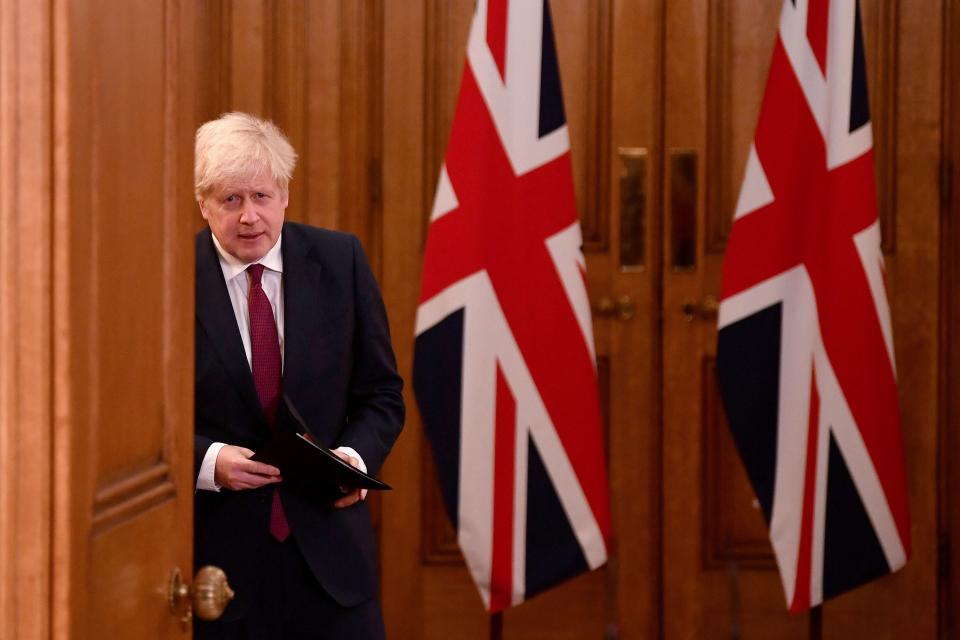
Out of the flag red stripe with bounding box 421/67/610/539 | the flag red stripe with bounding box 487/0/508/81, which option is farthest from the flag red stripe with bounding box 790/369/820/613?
the flag red stripe with bounding box 487/0/508/81

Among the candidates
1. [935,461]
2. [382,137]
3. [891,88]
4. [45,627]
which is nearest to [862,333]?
[935,461]

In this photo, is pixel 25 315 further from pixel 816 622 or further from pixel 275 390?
pixel 816 622

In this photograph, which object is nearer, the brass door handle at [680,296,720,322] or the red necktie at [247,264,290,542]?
the red necktie at [247,264,290,542]

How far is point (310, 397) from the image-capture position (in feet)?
6.79

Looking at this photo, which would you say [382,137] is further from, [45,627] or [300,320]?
[45,627]

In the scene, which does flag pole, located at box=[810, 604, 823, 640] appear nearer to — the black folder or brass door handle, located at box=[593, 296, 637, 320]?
brass door handle, located at box=[593, 296, 637, 320]

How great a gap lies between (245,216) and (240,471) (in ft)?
1.42

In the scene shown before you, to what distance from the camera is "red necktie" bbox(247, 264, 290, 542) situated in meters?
2.05

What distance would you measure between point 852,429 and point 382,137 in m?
1.40

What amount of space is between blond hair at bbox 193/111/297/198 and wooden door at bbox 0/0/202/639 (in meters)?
0.83

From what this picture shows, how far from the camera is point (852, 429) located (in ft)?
10.0

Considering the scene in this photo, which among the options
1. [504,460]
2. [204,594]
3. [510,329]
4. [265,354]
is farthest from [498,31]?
[204,594]

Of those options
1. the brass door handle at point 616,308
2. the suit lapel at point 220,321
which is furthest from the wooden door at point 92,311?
the brass door handle at point 616,308

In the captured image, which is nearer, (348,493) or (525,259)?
(348,493)
